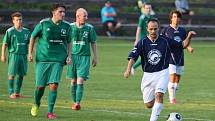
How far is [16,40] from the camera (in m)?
19.7

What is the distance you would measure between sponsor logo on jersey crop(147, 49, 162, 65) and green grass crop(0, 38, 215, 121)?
1.35 meters

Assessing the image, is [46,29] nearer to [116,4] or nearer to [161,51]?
[161,51]

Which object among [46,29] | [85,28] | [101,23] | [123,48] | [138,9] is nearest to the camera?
[46,29]

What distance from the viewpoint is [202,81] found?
24094mm

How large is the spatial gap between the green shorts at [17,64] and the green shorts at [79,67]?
3013 millimetres

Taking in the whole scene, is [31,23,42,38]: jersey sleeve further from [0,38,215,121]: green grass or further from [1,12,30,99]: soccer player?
[1,12,30,99]: soccer player

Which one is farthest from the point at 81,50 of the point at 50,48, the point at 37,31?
the point at 37,31

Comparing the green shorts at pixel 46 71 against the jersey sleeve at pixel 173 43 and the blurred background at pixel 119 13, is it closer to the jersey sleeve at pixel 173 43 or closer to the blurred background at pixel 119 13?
the jersey sleeve at pixel 173 43

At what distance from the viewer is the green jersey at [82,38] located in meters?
17.0

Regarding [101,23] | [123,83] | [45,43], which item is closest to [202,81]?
[123,83]

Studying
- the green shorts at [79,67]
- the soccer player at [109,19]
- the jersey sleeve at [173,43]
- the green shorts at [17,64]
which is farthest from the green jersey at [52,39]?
the soccer player at [109,19]

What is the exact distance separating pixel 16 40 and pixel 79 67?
10.4 ft

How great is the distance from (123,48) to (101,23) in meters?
6.44

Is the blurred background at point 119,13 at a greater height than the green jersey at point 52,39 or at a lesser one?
lesser
